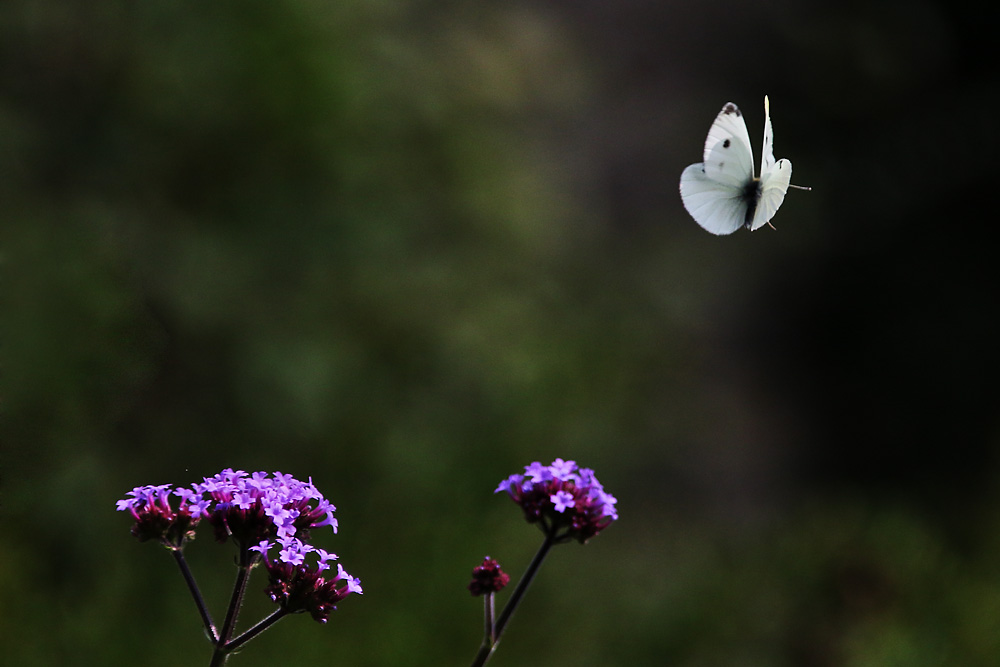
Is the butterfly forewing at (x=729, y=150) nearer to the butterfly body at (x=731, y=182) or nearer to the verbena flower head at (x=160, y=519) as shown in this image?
the butterfly body at (x=731, y=182)

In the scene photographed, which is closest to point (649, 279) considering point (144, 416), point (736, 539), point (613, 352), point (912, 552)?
point (613, 352)

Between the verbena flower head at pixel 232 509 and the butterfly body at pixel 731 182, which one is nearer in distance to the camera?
the verbena flower head at pixel 232 509

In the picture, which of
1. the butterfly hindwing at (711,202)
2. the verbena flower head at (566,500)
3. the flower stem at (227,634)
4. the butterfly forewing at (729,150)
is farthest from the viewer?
the butterfly hindwing at (711,202)

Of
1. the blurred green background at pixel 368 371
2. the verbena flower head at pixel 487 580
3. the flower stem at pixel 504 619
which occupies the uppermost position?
the blurred green background at pixel 368 371

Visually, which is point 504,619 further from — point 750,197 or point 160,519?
point 750,197

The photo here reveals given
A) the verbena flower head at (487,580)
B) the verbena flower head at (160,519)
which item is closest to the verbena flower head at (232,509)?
the verbena flower head at (160,519)

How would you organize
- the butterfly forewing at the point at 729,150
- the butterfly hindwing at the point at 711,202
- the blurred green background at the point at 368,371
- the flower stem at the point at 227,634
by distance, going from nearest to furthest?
1. the flower stem at the point at 227,634
2. the butterfly forewing at the point at 729,150
3. the butterfly hindwing at the point at 711,202
4. the blurred green background at the point at 368,371

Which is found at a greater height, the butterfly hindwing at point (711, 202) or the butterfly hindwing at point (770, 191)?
the butterfly hindwing at point (711, 202)

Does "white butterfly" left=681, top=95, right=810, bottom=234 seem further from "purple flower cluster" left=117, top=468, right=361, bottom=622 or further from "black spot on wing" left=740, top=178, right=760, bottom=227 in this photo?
"purple flower cluster" left=117, top=468, right=361, bottom=622

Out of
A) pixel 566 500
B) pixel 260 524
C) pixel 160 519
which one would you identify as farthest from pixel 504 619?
pixel 160 519
